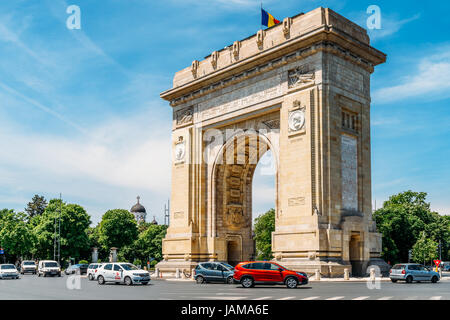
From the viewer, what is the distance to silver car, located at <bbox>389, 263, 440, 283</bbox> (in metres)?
31.9

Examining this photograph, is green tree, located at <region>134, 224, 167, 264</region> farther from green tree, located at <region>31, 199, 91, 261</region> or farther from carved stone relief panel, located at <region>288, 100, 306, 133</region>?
carved stone relief panel, located at <region>288, 100, 306, 133</region>

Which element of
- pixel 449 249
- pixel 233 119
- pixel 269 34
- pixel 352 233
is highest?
pixel 269 34

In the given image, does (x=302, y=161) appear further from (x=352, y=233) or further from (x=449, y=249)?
(x=449, y=249)

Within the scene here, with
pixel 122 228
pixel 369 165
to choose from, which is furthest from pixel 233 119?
pixel 122 228

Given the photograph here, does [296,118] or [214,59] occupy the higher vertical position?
[214,59]

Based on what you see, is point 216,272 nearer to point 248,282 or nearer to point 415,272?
point 248,282

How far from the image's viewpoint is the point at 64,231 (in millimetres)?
77125

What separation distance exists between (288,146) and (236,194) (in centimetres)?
1068

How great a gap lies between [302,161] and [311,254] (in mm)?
6404

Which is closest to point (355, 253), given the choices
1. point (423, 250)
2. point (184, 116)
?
point (184, 116)

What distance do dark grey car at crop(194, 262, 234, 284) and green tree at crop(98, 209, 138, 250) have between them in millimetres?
57583

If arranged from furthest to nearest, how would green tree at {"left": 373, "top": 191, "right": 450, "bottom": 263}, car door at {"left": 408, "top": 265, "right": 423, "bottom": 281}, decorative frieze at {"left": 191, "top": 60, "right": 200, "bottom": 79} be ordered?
green tree at {"left": 373, "top": 191, "right": 450, "bottom": 263}
decorative frieze at {"left": 191, "top": 60, "right": 200, "bottom": 79}
car door at {"left": 408, "top": 265, "right": 423, "bottom": 281}

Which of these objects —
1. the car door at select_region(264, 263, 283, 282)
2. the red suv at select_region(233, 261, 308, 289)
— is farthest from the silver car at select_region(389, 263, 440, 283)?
the car door at select_region(264, 263, 283, 282)
